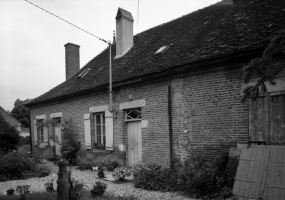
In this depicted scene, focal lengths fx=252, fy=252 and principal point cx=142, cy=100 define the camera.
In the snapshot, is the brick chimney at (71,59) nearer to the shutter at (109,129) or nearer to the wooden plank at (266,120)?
the shutter at (109,129)

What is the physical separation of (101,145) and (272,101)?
7358mm

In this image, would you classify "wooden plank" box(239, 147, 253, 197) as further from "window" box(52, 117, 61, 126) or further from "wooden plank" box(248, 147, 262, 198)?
"window" box(52, 117, 61, 126)

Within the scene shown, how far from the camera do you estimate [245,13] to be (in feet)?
28.6

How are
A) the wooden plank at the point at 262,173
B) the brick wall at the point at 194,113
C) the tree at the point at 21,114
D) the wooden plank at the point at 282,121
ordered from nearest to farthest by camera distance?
the wooden plank at the point at 262,173, the wooden plank at the point at 282,121, the brick wall at the point at 194,113, the tree at the point at 21,114

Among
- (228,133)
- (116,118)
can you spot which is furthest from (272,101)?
(116,118)

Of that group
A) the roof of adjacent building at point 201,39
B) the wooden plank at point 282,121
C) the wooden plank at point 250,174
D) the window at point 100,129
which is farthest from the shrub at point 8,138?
the wooden plank at point 282,121

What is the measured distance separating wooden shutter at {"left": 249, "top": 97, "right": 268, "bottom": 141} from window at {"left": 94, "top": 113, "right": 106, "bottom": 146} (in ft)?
21.7

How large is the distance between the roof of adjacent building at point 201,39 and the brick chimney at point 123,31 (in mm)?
410

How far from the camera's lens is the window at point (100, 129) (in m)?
11.3

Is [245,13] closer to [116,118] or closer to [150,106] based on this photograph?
[150,106]

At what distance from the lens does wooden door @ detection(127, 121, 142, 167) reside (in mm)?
9523

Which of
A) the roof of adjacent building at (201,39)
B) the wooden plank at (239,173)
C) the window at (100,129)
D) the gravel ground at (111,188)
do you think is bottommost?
the gravel ground at (111,188)

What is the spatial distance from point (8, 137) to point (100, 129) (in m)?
5.35

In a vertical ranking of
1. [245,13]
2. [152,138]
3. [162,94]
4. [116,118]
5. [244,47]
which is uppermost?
[245,13]
